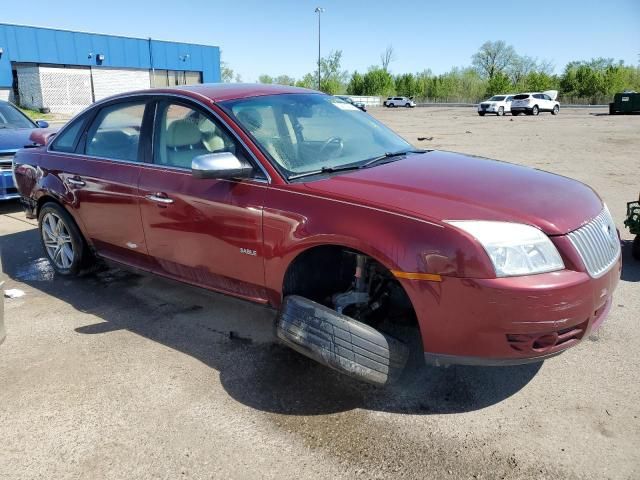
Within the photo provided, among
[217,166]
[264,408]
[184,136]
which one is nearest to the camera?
[264,408]

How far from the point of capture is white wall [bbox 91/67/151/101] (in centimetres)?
4591

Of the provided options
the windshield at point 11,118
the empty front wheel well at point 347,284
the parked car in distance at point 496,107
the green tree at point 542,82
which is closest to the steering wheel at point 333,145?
the empty front wheel well at point 347,284

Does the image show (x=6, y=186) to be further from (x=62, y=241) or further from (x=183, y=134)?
(x=183, y=134)

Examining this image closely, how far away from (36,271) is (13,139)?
11.2 ft

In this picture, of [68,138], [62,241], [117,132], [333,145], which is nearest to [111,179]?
[117,132]

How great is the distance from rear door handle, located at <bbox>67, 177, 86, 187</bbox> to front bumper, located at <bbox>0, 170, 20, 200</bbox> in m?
3.45

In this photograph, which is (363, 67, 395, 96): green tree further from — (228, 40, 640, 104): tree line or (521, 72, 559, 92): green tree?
(521, 72, 559, 92): green tree

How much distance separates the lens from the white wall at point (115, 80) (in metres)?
45.9

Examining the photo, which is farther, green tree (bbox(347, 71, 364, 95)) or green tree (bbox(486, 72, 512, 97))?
green tree (bbox(347, 71, 364, 95))

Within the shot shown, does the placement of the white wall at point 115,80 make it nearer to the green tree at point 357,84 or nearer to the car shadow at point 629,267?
the car shadow at point 629,267

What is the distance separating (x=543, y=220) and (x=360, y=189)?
0.95 meters

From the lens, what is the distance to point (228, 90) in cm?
386

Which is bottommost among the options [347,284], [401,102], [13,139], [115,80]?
[347,284]

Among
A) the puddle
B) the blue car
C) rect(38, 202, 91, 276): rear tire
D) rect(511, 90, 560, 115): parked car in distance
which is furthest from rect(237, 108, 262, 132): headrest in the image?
rect(511, 90, 560, 115): parked car in distance
